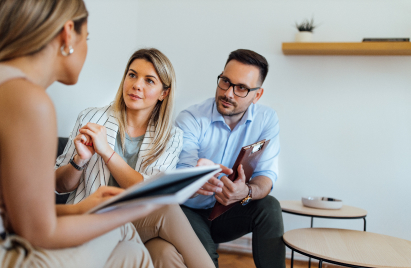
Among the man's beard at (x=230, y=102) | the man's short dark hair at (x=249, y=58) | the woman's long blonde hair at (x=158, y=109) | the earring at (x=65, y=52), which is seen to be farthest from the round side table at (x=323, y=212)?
the earring at (x=65, y=52)

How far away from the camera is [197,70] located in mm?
3031

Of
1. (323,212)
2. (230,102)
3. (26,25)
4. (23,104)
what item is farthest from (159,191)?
(323,212)

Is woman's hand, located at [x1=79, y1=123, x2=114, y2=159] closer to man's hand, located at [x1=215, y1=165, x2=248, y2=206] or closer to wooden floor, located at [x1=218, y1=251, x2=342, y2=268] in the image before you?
man's hand, located at [x1=215, y1=165, x2=248, y2=206]

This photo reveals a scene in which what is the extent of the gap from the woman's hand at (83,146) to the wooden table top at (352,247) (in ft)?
2.91

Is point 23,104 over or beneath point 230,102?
beneath

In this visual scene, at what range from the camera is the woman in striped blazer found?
1181 millimetres

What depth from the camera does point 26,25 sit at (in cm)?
70

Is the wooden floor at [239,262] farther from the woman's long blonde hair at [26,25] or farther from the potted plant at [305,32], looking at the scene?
the woman's long blonde hair at [26,25]

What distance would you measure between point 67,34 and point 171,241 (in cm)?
73

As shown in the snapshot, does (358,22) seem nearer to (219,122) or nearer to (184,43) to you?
(184,43)

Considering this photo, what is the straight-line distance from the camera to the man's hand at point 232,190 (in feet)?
4.76

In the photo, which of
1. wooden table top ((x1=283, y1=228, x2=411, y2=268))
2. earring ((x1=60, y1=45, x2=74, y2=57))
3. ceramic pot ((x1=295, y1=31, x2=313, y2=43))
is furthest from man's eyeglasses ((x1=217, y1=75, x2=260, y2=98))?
earring ((x1=60, y1=45, x2=74, y2=57))

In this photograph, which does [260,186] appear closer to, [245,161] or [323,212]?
[245,161]

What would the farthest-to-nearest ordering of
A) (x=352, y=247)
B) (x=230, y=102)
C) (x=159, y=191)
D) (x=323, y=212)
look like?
(x=323, y=212) → (x=230, y=102) → (x=352, y=247) → (x=159, y=191)
